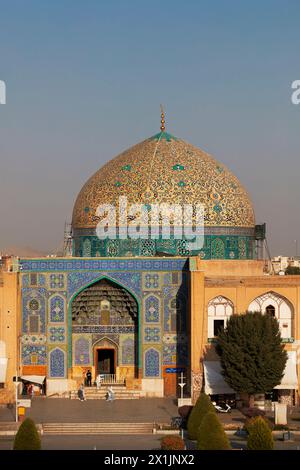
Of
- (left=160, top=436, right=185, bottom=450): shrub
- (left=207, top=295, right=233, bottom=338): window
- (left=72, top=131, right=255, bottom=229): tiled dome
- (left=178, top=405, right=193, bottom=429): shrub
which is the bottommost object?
(left=160, top=436, right=185, bottom=450): shrub

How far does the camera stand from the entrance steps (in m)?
33.2

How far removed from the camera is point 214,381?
3691cm

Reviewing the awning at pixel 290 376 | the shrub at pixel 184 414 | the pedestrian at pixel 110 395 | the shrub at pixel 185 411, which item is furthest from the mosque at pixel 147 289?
the shrub at pixel 184 414

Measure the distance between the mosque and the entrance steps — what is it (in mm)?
3824

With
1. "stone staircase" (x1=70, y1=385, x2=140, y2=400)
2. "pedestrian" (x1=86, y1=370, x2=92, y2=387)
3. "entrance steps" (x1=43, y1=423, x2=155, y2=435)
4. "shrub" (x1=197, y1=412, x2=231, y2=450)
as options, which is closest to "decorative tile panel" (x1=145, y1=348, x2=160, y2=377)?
"stone staircase" (x1=70, y1=385, x2=140, y2=400)

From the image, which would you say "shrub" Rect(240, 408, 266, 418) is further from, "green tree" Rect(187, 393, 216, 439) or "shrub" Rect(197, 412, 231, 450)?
"shrub" Rect(197, 412, 231, 450)

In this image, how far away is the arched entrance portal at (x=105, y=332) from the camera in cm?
3956

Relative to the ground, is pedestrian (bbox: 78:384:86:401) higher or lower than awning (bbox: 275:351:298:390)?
lower

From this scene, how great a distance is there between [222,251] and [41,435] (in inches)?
412

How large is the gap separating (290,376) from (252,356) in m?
1.77

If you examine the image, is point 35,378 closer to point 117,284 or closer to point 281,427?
point 117,284

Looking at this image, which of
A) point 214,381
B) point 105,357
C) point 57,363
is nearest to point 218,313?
point 214,381
